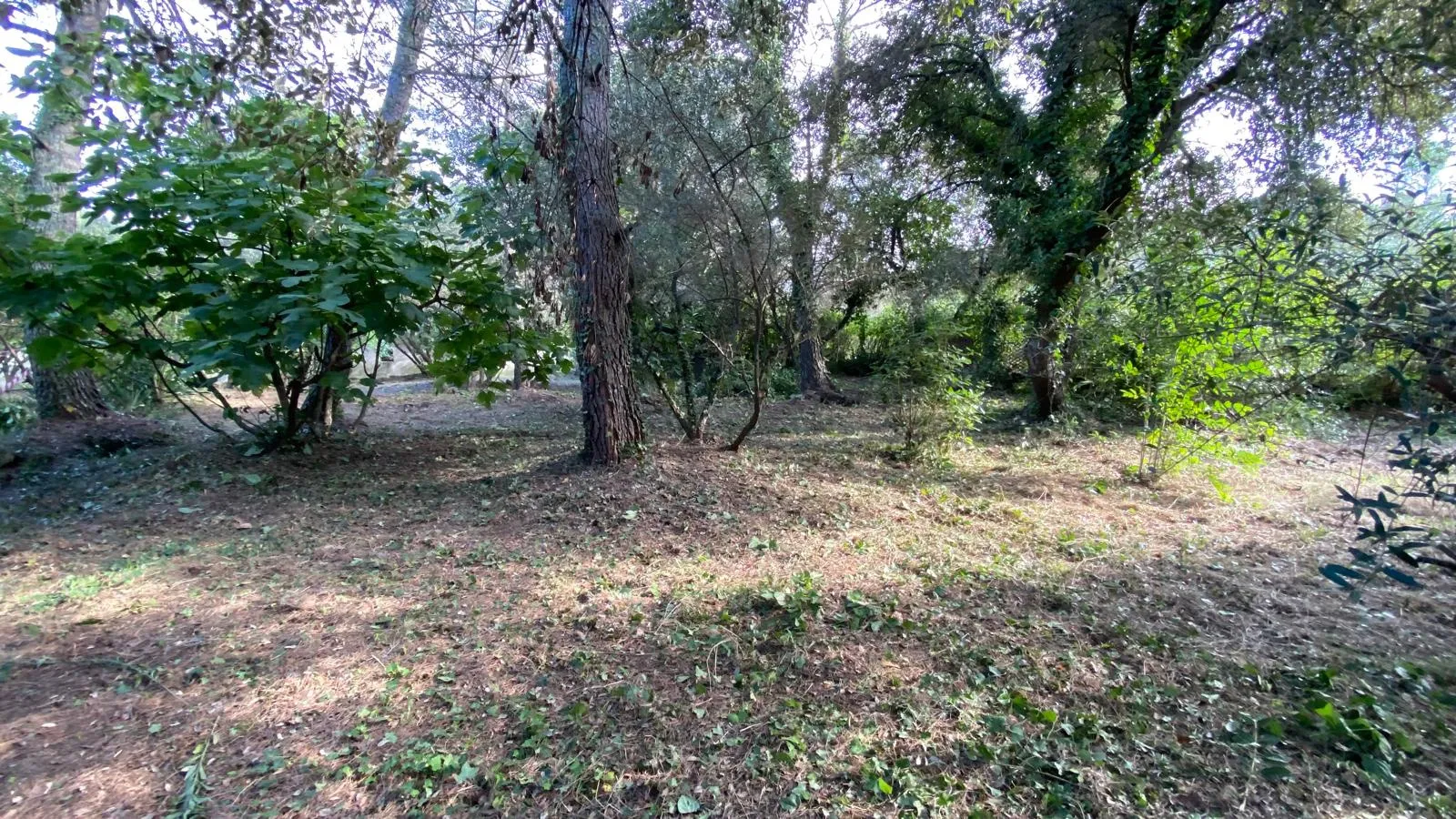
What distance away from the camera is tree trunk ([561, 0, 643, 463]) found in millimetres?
4656

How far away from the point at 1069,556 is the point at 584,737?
9.87ft

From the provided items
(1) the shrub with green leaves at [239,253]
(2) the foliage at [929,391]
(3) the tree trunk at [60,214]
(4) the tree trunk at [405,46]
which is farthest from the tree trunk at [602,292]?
(3) the tree trunk at [60,214]

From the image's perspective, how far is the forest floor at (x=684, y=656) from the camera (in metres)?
1.99

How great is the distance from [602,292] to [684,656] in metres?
3.07

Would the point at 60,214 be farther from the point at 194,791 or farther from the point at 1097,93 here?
the point at 1097,93

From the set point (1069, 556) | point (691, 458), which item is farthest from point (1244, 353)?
point (691, 458)

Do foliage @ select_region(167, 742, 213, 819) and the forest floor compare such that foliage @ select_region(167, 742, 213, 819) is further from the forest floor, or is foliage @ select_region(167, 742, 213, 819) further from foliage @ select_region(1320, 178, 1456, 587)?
foliage @ select_region(1320, 178, 1456, 587)

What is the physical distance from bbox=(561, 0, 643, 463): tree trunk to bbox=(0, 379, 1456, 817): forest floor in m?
0.44

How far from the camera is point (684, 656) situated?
2.69m

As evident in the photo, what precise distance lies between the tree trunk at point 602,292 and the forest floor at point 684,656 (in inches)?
17.3

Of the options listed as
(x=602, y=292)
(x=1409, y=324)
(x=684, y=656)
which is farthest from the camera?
(x=602, y=292)

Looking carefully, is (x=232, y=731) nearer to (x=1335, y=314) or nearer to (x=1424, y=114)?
(x=1335, y=314)

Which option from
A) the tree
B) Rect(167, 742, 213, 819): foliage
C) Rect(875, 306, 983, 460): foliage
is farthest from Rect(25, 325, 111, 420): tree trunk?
the tree

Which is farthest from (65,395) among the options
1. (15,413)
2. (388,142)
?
(388,142)
